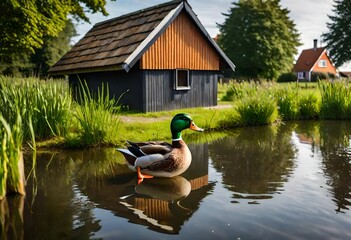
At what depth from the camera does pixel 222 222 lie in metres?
4.29

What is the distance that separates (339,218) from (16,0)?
1608 cm

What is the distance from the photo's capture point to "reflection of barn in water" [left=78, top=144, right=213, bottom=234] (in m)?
4.47

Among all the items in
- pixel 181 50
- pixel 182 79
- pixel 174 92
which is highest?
pixel 181 50

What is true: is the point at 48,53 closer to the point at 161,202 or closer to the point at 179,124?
the point at 179,124

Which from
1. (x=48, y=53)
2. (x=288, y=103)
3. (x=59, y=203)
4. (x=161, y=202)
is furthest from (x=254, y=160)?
(x=48, y=53)

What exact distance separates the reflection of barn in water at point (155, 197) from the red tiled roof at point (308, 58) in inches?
2283

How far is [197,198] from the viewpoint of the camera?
17.2 ft

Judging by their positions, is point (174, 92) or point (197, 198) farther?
point (174, 92)

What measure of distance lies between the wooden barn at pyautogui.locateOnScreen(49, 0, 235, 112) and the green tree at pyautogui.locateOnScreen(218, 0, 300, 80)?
86.0ft

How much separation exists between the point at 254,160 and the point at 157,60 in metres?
8.57

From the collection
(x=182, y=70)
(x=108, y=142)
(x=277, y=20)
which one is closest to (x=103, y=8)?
(x=182, y=70)

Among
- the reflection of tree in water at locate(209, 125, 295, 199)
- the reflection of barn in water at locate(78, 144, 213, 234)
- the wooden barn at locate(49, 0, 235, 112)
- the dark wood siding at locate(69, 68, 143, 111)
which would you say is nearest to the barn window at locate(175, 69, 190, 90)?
the wooden barn at locate(49, 0, 235, 112)

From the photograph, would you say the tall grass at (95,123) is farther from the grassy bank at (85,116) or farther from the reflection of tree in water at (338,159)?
the reflection of tree in water at (338,159)

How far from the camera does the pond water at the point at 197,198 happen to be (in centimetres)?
411
